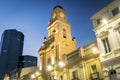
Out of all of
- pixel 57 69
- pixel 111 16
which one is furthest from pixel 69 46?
pixel 111 16

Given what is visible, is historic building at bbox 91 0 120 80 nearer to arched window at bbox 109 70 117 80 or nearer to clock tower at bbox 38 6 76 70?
arched window at bbox 109 70 117 80

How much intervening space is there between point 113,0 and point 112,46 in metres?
6.97

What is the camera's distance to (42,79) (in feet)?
128

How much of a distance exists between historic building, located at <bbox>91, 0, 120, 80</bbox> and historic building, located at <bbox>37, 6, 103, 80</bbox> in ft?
12.2

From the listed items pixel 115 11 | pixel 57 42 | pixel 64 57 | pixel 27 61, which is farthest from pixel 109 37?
pixel 27 61

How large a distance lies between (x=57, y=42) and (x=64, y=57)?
7.67 metres

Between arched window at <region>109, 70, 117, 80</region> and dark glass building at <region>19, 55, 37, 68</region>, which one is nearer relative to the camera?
arched window at <region>109, 70, 117, 80</region>

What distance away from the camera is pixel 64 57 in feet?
111

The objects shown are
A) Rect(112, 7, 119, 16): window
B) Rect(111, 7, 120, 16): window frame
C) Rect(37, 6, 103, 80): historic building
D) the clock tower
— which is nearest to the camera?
Rect(111, 7, 120, 16): window frame

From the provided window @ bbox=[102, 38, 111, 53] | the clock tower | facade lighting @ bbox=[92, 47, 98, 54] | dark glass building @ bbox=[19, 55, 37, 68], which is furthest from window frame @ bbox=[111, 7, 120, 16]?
dark glass building @ bbox=[19, 55, 37, 68]

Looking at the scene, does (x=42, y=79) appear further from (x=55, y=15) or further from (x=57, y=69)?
(x=55, y=15)

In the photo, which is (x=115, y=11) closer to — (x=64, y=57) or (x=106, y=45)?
(x=106, y=45)

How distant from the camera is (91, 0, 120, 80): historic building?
20734 mm

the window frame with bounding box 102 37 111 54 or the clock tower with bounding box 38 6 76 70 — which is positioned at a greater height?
the clock tower with bounding box 38 6 76 70
